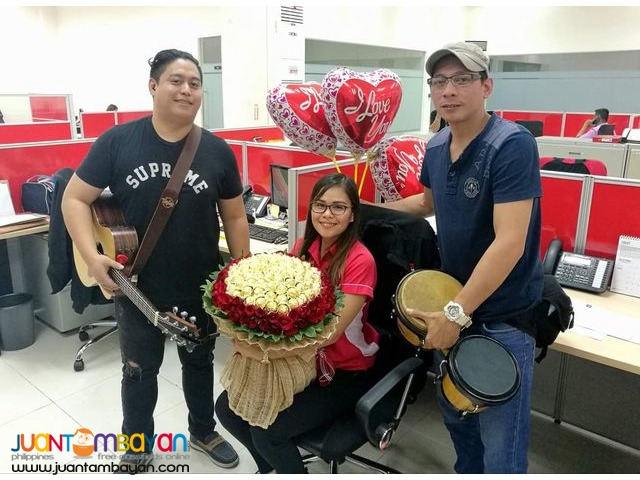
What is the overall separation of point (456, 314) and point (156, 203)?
99cm

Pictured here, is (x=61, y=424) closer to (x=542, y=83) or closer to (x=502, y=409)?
(x=502, y=409)

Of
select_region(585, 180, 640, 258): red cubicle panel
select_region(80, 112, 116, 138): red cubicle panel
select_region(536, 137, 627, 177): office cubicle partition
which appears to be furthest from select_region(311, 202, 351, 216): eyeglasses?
select_region(80, 112, 116, 138): red cubicle panel

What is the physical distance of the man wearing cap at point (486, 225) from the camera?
133 cm

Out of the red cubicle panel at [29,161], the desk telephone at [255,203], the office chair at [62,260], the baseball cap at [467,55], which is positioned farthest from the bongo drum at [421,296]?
the red cubicle panel at [29,161]

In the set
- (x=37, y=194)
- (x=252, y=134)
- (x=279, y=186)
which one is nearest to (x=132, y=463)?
(x=279, y=186)

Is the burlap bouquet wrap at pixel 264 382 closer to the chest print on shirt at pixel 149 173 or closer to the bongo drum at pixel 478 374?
the bongo drum at pixel 478 374

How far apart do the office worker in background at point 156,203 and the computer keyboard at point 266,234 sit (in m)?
0.80

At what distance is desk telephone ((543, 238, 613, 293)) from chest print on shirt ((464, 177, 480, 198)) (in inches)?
37.0

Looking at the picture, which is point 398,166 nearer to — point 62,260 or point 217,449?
point 217,449

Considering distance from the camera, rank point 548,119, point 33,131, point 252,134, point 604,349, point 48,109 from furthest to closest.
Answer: point 548,119 < point 48,109 < point 33,131 < point 252,134 < point 604,349

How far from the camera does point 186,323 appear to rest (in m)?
1.64

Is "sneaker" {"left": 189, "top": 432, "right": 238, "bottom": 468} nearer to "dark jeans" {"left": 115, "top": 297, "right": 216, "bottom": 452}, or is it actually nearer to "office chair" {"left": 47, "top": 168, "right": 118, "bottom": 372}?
"dark jeans" {"left": 115, "top": 297, "right": 216, "bottom": 452}

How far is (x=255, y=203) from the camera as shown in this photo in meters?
3.28

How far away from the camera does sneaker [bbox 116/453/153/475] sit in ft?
6.44
